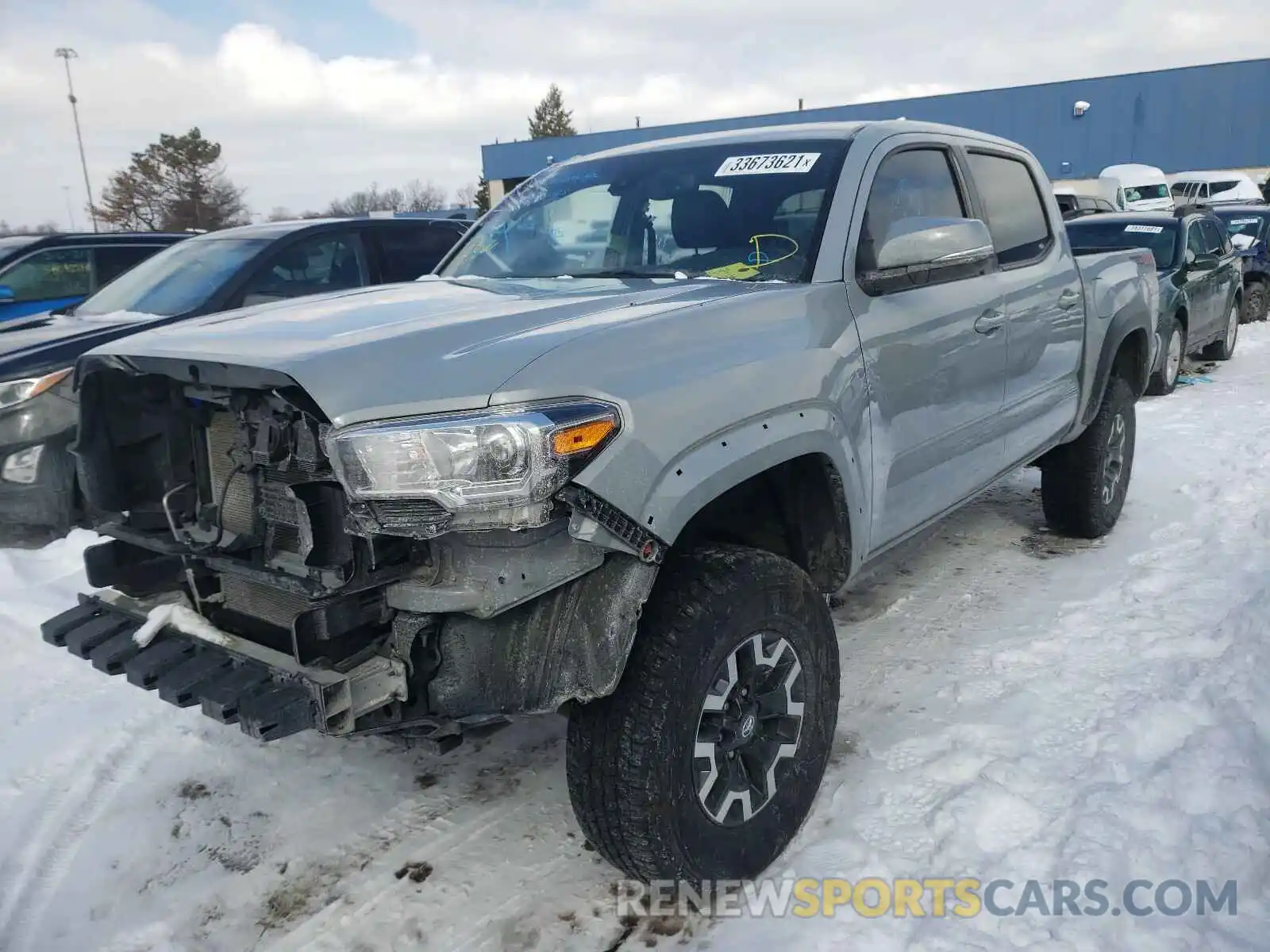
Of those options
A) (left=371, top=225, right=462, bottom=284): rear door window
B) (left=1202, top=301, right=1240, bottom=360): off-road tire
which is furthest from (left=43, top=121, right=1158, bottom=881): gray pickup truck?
(left=1202, top=301, right=1240, bottom=360): off-road tire

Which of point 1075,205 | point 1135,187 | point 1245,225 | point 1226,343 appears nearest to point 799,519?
point 1226,343

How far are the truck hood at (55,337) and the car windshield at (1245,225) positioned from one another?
14.1 meters

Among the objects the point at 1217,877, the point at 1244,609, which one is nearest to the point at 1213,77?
the point at 1244,609

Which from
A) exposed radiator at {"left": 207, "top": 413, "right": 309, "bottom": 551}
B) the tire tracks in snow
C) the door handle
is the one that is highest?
the door handle

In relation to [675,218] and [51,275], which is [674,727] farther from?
[51,275]

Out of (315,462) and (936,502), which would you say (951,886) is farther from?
(315,462)

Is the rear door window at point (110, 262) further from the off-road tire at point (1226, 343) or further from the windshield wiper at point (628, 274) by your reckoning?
the off-road tire at point (1226, 343)

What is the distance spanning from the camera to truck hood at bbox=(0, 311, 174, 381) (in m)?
5.00

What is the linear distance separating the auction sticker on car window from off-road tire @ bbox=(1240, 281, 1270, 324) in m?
Answer: 13.5

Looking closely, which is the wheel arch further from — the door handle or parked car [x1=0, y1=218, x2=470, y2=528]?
parked car [x1=0, y1=218, x2=470, y2=528]

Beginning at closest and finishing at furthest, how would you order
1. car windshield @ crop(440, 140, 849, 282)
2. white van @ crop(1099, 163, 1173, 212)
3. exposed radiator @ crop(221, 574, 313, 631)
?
exposed radiator @ crop(221, 574, 313, 631), car windshield @ crop(440, 140, 849, 282), white van @ crop(1099, 163, 1173, 212)

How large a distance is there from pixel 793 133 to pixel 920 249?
0.84 metres

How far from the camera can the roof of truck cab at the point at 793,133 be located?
3.36 m

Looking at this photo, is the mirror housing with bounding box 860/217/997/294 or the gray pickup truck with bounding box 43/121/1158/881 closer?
the gray pickup truck with bounding box 43/121/1158/881
